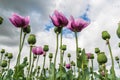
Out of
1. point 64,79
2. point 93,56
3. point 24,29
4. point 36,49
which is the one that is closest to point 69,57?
point 93,56

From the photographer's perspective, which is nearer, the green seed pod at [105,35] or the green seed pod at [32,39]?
the green seed pod at [105,35]

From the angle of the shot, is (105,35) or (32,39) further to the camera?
(32,39)

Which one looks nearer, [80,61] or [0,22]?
[80,61]

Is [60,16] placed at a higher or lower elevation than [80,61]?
higher

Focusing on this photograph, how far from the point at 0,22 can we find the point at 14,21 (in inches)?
25.0

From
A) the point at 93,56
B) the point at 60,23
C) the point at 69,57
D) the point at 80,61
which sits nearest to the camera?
the point at 60,23

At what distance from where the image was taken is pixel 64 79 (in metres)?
3.81

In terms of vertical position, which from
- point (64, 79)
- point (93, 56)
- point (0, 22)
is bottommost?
point (64, 79)

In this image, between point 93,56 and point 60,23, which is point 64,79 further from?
point 93,56

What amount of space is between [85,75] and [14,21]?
111cm

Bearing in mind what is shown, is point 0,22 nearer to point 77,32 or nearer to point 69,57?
point 77,32

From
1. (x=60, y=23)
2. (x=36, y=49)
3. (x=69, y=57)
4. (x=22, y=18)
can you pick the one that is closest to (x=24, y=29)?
(x=22, y=18)

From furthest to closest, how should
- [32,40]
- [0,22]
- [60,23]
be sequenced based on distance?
[0,22]
[32,40]
[60,23]

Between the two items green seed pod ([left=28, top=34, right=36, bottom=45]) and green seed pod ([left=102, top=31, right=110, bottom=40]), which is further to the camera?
green seed pod ([left=28, top=34, right=36, bottom=45])
